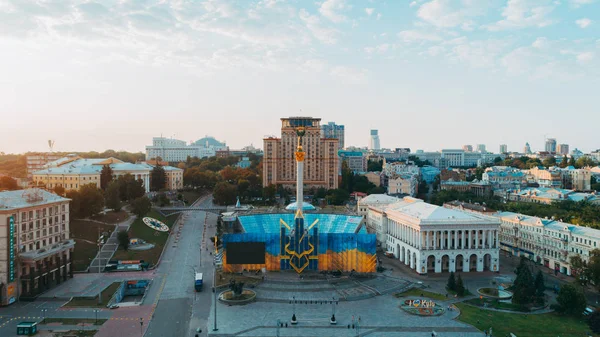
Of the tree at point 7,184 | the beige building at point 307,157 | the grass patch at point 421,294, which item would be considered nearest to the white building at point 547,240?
the grass patch at point 421,294

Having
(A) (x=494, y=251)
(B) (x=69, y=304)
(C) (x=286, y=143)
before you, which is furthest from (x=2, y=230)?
(C) (x=286, y=143)

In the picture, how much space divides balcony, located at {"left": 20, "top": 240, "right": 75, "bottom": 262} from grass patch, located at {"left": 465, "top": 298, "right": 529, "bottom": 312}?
45307 millimetres

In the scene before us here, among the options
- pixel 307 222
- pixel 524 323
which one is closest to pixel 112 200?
pixel 307 222

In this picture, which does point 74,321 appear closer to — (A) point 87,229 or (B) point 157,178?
(A) point 87,229

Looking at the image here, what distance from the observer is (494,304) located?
4819cm

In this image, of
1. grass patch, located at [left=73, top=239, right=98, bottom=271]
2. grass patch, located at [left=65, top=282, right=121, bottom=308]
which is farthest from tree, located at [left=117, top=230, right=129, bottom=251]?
grass patch, located at [left=65, top=282, right=121, bottom=308]

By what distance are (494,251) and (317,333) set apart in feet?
106

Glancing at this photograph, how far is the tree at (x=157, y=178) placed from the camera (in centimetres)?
11481

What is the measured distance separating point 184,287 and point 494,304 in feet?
109

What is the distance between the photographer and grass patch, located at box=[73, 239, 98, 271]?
59.7 meters

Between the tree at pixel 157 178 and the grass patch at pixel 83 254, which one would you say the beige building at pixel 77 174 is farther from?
the grass patch at pixel 83 254

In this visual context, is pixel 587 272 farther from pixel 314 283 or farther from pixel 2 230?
pixel 2 230

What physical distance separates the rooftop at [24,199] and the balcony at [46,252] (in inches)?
199

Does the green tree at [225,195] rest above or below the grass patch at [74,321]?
above
